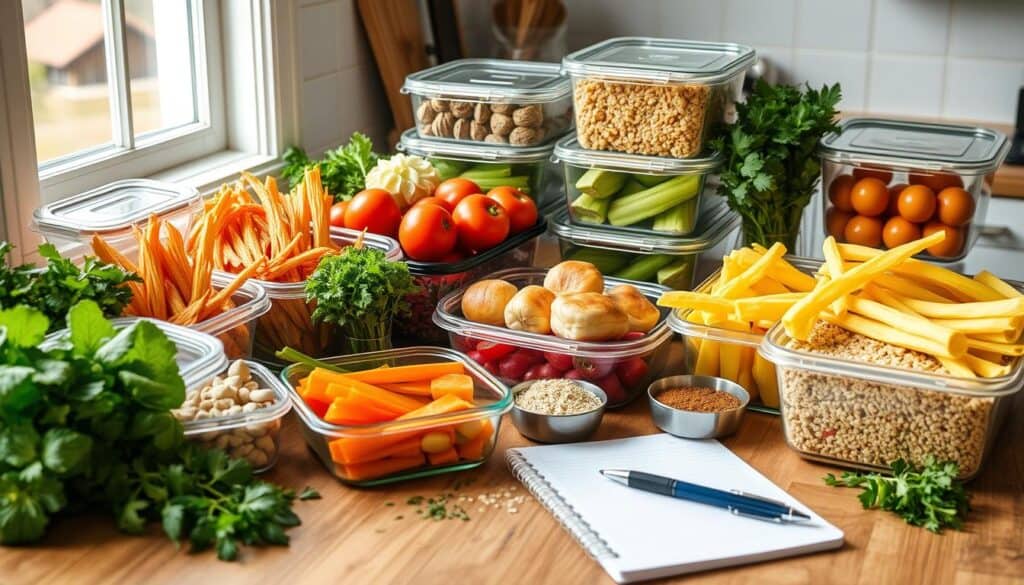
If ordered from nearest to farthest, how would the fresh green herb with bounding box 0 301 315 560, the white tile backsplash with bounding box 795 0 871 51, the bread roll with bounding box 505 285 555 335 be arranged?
the fresh green herb with bounding box 0 301 315 560 < the bread roll with bounding box 505 285 555 335 < the white tile backsplash with bounding box 795 0 871 51

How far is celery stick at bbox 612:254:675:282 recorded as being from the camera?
1.84 meters

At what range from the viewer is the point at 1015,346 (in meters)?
1.37

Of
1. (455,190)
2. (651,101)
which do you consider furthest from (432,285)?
→ (651,101)

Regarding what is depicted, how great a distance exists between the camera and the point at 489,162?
6.38 feet

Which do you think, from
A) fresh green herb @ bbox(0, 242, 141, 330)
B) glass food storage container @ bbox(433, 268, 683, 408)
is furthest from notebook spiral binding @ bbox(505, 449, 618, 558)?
fresh green herb @ bbox(0, 242, 141, 330)

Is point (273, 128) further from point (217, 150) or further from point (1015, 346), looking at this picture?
point (1015, 346)

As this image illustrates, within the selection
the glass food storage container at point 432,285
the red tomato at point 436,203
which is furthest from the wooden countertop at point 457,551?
the red tomato at point 436,203

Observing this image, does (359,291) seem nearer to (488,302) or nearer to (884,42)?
(488,302)

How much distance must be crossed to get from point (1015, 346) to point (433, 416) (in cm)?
66

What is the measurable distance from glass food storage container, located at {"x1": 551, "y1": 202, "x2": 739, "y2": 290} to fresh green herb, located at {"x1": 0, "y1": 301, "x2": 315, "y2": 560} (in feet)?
2.43

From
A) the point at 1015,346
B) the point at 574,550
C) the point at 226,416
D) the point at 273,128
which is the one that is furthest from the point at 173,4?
the point at 1015,346

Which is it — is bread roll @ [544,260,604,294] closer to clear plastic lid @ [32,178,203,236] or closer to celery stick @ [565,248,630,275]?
celery stick @ [565,248,630,275]

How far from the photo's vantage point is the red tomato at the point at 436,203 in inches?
68.6

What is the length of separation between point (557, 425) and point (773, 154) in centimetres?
56
